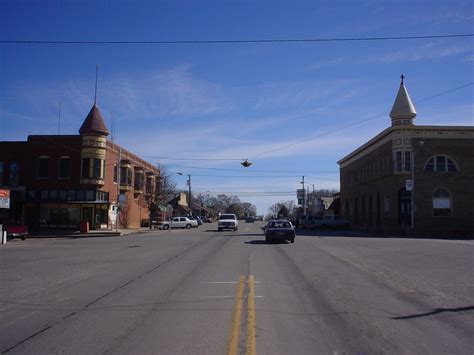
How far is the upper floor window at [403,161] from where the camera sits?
53781 millimetres

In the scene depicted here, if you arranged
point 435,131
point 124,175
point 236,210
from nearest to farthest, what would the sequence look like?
point 435,131, point 124,175, point 236,210

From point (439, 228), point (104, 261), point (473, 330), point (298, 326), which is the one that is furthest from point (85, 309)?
point (439, 228)

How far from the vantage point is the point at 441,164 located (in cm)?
5319

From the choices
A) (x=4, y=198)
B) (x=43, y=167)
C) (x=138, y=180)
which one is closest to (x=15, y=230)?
(x=4, y=198)

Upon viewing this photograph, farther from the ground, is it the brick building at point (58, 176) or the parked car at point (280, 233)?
the brick building at point (58, 176)

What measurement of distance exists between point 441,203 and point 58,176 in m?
39.8

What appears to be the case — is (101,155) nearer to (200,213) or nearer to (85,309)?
(85,309)

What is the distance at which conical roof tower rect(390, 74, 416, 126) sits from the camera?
54353mm

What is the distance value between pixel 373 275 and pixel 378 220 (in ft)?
160

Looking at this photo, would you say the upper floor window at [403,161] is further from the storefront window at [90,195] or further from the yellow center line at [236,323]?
the yellow center line at [236,323]

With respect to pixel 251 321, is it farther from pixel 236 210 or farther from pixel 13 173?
pixel 236 210

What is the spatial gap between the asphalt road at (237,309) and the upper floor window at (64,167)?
3334cm

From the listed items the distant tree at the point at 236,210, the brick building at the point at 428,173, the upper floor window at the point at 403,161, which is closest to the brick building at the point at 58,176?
the brick building at the point at 428,173

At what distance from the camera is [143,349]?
662 centimetres
